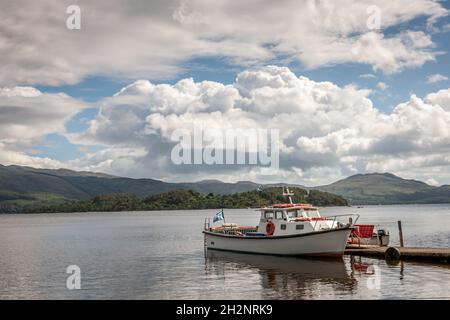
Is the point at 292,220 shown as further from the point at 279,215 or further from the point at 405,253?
the point at 405,253

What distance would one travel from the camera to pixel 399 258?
43.2 metres

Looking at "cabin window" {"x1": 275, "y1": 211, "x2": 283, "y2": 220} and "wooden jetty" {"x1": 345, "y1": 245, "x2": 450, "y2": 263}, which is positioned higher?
"cabin window" {"x1": 275, "y1": 211, "x2": 283, "y2": 220}

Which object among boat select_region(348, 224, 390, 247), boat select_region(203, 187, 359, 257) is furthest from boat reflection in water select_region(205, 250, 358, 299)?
boat select_region(348, 224, 390, 247)

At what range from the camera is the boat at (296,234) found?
44844 mm

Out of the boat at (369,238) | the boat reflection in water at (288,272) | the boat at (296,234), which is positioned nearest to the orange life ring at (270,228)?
the boat at (296,234)

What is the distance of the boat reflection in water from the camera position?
32597mm

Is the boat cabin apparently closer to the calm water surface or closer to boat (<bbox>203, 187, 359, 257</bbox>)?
boat (<bbox>203, 187, 359, 257</bbox>)

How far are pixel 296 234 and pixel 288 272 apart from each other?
6.68 m

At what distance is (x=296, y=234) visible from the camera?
151 feet

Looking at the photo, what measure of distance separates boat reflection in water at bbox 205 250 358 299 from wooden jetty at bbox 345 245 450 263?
311cm

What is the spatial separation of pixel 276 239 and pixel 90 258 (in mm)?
23437

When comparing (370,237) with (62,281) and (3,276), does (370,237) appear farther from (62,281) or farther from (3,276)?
(3,276)

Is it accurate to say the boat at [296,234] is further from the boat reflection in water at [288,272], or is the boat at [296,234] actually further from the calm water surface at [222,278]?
the calm water surface at [222,278]
